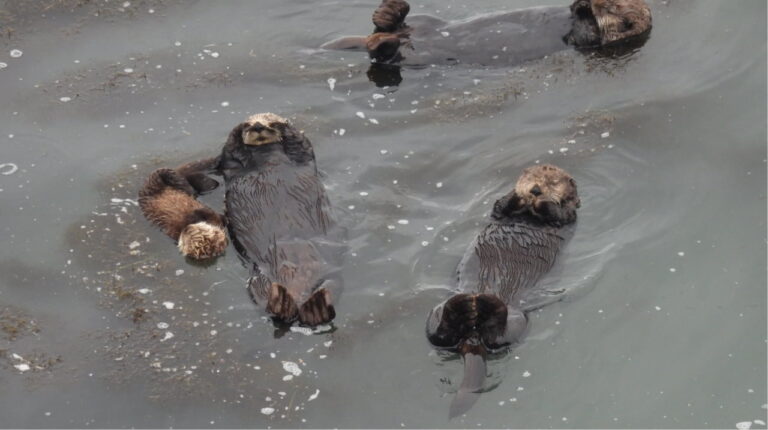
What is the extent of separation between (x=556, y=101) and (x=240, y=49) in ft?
11.1

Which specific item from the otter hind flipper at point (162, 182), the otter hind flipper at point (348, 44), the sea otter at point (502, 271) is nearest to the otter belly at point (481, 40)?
the otter hind flipper at point (348, 44)

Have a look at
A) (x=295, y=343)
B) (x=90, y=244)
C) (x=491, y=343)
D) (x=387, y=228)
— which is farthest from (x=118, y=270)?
(x=491, y=343)

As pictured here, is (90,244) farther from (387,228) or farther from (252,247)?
(387,228)

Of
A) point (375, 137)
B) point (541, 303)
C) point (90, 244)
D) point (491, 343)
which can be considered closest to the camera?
point (491, 343)

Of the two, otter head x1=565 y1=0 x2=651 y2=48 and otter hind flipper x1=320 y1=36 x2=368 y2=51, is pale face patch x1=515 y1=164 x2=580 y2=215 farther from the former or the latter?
otter hind flipper x1=320 y1=36 x2=368 y2=51

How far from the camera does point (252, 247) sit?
8.00 m

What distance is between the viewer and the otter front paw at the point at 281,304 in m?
7.27

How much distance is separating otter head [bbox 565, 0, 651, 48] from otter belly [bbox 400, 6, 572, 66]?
35 cm

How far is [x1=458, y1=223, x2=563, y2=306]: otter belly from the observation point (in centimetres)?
766

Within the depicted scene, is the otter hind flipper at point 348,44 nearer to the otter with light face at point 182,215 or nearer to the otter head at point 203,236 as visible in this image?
the otter with light face at point 182,215

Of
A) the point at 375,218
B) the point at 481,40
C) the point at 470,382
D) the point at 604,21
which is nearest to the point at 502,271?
the point at 470,382

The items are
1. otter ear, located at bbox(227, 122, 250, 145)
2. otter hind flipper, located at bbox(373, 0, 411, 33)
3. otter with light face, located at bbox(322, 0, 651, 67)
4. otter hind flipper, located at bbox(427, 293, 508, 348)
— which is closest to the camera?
otter hind flipper, located at bbox(427, 293, 508, 348)

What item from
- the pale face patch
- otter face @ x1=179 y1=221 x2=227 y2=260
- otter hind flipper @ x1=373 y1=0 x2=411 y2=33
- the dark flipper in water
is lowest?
the dark flipper in water

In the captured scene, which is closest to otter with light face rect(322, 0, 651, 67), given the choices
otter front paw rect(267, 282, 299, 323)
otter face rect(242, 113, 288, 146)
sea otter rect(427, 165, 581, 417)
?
otter face rect(242, 113, 288, 146)
